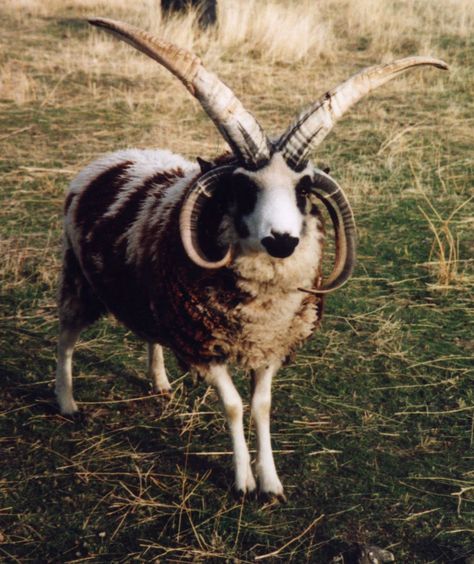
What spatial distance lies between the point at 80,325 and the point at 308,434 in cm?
127

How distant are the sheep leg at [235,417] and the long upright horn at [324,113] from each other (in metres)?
0.95

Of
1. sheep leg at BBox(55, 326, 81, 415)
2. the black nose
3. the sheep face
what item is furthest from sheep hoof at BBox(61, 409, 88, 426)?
the black nose

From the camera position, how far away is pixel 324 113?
2.99m

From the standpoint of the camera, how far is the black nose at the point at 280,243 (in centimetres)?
270

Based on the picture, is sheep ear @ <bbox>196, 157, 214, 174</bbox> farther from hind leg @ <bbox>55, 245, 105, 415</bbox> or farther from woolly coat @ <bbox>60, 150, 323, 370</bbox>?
hind leg @ <bbox>55, 245, 105, 415</bbox>

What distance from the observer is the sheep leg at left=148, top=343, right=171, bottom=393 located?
3998 mm

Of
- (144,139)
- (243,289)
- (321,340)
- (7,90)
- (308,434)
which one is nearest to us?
(243,289)

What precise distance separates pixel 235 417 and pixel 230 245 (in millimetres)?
764

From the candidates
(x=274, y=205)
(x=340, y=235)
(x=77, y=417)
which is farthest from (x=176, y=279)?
(x=77, y=417)

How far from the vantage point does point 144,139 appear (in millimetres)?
7961

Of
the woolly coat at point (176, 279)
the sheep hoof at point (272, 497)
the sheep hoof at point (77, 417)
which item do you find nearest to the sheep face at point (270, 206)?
the woolly coat at point (176, 279)

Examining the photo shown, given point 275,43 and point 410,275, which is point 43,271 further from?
point 275,43

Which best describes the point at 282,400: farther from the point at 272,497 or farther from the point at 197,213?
the point at 197,213

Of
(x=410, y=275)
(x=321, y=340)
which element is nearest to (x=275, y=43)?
(x=410, y=275)
